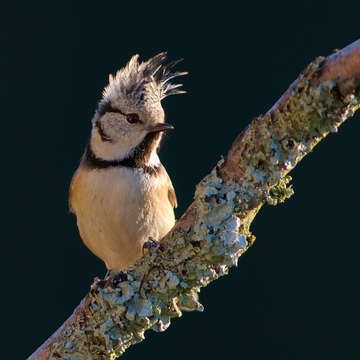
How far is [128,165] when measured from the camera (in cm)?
270

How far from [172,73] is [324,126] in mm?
1340

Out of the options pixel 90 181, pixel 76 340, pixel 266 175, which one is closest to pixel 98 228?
pixel 90 181

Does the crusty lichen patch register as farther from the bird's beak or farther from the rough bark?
the bird's beak

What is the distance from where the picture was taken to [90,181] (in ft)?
9.04

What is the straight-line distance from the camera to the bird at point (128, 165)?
2688 mm

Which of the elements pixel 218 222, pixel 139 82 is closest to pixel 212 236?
pixel 218 222

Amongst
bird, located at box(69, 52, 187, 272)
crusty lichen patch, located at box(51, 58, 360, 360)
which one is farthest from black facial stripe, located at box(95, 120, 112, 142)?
crusty lichen patch, located at box(51, 58, 360, 360)

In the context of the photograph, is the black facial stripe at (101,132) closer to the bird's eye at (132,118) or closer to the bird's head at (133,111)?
the bird's head at (133,111)

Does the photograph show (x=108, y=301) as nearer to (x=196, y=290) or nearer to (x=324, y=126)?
(x=196, y=290)

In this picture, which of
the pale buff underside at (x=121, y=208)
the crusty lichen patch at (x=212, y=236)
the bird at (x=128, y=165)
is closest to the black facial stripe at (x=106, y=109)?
the bird at (x=128, y=165)

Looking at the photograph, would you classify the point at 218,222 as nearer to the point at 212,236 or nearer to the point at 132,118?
the point at 212,236

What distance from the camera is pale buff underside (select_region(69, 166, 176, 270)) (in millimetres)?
2686

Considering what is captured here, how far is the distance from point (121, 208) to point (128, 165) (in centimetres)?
17

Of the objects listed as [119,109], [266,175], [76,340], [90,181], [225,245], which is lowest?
[76,340]
